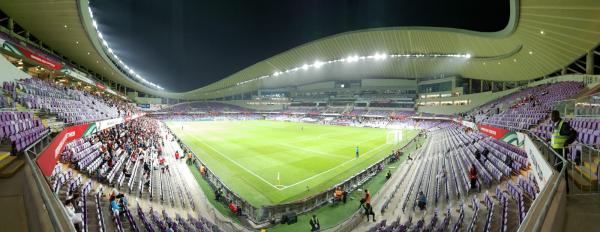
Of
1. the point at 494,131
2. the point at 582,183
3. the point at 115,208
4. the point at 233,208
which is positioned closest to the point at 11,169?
the point at 115,208

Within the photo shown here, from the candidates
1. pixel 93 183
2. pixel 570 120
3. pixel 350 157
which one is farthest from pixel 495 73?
pixel 93 183

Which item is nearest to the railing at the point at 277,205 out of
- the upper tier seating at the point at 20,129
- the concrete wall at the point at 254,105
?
the upper tier seating at the point at 20,129

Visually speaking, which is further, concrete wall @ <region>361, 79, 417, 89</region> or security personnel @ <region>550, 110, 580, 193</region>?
concrete wall @ <region>361, 79, 417, 89</region>

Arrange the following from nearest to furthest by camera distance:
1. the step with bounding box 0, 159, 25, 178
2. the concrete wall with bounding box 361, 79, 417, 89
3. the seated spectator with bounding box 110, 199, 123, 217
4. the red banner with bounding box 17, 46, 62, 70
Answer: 1. the step with bounding box 0, 159, 25, 178
2. the seated spectator with bounding box 110, 199, 123, 217
3. the red banner with bounding box 17, 46, 62, 70
4. the concrete wall with bounding box 361, 79, 417, 89

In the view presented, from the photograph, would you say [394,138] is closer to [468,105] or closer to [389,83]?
[468,105]

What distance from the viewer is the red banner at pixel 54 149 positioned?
6.99 m

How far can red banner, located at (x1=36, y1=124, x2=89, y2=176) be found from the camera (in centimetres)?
699

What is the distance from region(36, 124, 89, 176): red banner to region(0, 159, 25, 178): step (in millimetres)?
451

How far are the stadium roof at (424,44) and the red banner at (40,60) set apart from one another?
116 inches

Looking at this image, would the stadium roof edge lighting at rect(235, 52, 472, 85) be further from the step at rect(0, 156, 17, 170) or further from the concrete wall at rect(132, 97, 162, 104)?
the step at rect(0, 156, 17, 170)

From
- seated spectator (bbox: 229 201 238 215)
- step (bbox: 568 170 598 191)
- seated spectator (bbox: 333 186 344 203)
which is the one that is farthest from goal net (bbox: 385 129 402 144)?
step (bbox: 568 170 598 191)

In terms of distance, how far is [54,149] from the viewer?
8.59 m

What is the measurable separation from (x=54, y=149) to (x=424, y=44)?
44.5 metres

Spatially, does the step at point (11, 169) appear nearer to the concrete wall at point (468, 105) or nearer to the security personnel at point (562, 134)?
the security personnel at point (562, 134)
